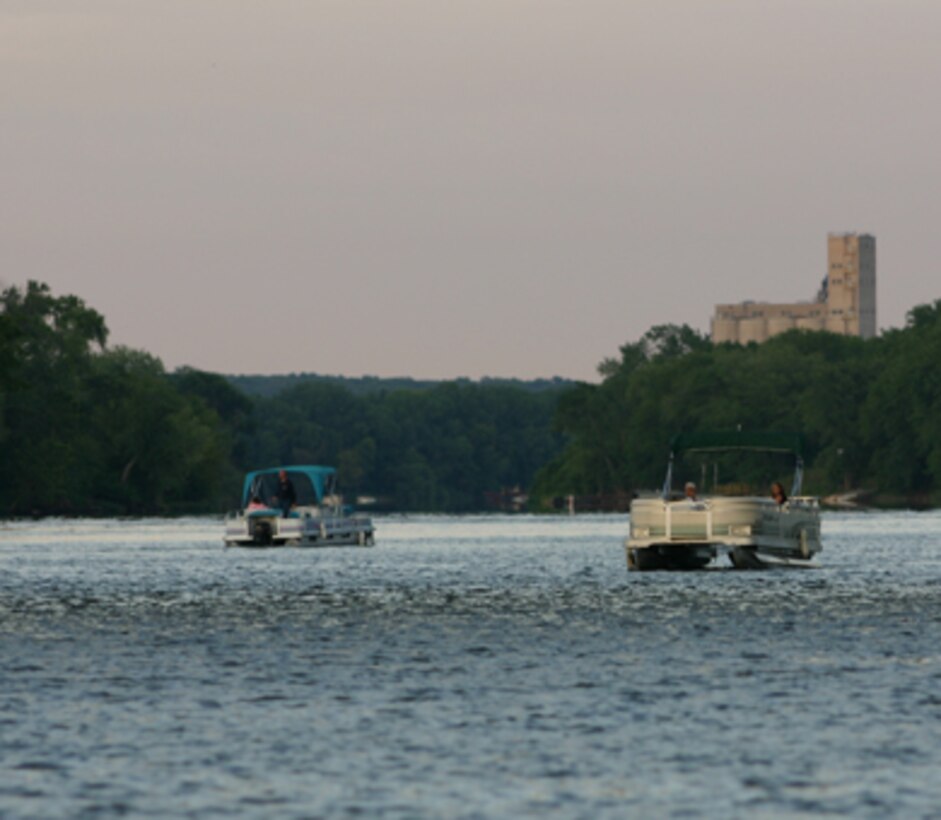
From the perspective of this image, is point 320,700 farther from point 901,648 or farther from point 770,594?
point 770,594

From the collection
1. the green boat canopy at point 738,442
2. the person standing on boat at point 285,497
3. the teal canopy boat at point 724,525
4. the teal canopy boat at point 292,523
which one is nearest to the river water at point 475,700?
the teal canopy boat at point 724,525

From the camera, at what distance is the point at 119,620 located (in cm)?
4738

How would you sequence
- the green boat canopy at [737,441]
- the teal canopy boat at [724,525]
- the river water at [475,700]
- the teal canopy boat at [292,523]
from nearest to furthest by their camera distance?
1. the river water at [475,700]
2. the teal canopy boat at [724,525]
3. the green boat canopy at [737,441]
4. the teal canopy boat at [292,523]

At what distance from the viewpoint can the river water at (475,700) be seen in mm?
22141

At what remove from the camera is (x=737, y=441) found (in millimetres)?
67812

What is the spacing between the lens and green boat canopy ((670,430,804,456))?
67062mm

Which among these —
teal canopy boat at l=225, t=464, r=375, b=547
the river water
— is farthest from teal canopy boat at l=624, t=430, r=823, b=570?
teal canopy boat at l=225, t=464, r=375, b=547

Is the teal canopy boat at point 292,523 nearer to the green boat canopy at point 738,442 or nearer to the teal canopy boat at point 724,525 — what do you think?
the green boat canopy at point 738,442

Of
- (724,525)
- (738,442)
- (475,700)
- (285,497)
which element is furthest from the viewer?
(285,497)

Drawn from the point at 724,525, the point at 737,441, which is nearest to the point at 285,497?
the point at 737,441

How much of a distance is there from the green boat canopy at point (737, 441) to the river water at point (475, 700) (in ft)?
20.0

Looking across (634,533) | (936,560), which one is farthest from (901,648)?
(936,560)

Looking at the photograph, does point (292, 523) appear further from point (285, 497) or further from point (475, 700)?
point (475, 700)

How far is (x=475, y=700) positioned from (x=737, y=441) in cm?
3853
